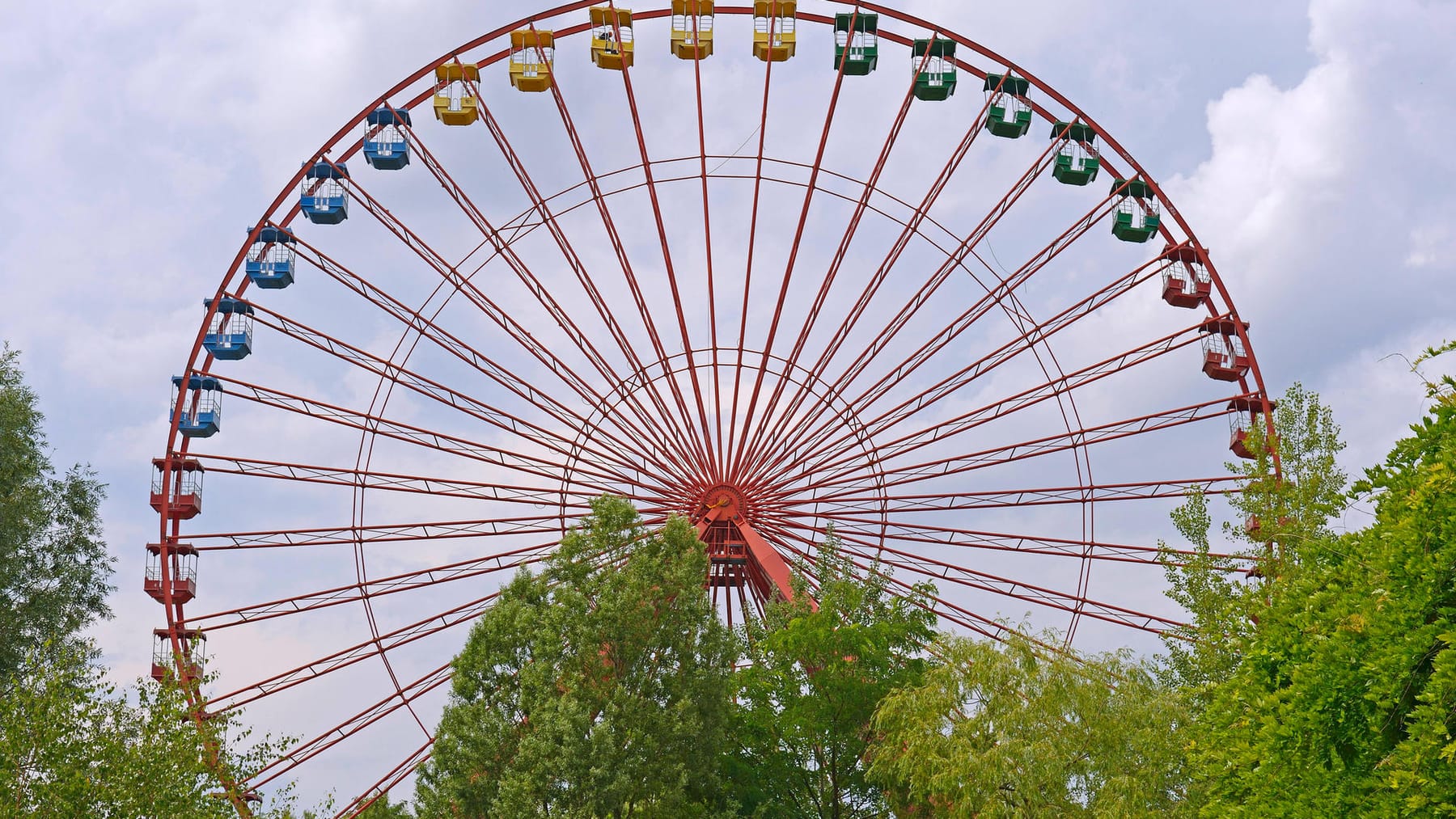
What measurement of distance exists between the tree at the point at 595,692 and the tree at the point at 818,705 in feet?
3.63

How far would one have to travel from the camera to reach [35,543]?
29.3m

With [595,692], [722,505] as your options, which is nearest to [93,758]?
[595,692]

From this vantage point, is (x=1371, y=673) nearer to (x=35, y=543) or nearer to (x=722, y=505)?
(x=722, y=505)

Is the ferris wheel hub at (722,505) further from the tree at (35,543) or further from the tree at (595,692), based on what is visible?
the tree at (35,543)

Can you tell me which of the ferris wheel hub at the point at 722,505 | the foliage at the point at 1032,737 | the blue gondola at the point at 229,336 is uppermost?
the blue gondola at the point at 229,336

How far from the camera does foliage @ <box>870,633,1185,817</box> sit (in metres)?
17.1

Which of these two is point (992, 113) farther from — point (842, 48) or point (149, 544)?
point (149, 544)

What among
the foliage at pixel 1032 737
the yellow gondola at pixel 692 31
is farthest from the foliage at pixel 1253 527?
the yellow gondola at pixel 692 31

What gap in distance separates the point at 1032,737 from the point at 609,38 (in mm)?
16994

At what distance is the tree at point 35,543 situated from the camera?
27766mm

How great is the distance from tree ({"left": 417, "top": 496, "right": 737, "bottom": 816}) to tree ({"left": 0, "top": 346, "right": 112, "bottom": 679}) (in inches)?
460

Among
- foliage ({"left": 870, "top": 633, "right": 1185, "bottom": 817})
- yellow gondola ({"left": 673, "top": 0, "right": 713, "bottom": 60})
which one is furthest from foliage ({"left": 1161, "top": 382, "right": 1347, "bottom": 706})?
yellow gondola ({"left": 673, "top": 0, "right": 713, "bottom": 60})

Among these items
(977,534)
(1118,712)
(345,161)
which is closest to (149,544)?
(345,161)

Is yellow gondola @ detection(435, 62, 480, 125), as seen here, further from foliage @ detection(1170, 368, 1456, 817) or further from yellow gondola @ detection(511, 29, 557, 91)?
foliage @ detection(1170, 368, 1456, 817)
